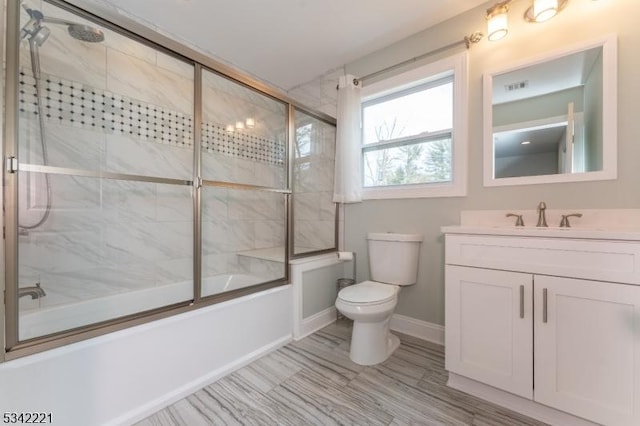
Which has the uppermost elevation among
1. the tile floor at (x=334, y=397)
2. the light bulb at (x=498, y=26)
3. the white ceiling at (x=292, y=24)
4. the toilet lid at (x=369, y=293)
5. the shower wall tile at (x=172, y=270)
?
the white ceiling at (x=292, y=24)

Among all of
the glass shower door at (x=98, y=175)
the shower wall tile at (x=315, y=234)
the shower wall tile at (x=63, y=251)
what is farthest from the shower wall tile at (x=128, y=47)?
the shower wall tile at (x=315, y=234)

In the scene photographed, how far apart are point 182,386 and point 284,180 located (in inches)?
60.2

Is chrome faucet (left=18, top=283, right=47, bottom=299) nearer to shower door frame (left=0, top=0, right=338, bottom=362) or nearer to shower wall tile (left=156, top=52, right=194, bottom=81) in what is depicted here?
shower door frame (left=0, top=0, right=338, bottom=362)

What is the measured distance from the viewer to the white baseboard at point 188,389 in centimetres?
126

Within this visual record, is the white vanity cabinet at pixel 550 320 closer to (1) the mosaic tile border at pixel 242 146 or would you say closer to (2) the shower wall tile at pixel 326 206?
(2) the shower wall tile at pixel 326 206

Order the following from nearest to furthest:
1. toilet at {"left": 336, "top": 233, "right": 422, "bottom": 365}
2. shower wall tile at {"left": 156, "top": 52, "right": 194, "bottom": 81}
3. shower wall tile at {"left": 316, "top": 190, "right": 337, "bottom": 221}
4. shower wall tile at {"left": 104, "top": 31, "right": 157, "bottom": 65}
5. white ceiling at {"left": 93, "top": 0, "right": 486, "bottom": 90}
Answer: shower wall tile at {"left": 104, "top": 31, "right": 157, "bottom": 65}
shower wall tile at {"left": 156, "top": 52, "right": 194, "bottom": 81}
toilet at {"left": 336, "top": 233, "right": 422, "bottom": 365}
white ceiling at {"left": 93, "top": 0, "right": 486, "bottom": 90}
shower wall tile at {"left": 316, "top": 190, "right": 337, "bottom": 221}

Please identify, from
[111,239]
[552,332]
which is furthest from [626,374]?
Result: [111,239]

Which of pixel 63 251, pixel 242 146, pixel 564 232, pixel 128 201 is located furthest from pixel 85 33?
pixel 564 232

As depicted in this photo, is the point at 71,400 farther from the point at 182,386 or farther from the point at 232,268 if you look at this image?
the point at 232,268

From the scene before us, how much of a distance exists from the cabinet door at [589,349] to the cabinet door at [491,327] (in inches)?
2.0

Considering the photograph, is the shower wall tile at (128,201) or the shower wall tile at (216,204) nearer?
the shower wall tile at (128,201)

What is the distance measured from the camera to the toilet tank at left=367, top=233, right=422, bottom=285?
6.68ft

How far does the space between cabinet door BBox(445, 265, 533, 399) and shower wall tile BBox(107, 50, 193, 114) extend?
2079mm

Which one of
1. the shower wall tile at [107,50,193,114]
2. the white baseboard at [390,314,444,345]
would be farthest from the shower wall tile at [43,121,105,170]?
the white baseboard at [390,314,444,345]
